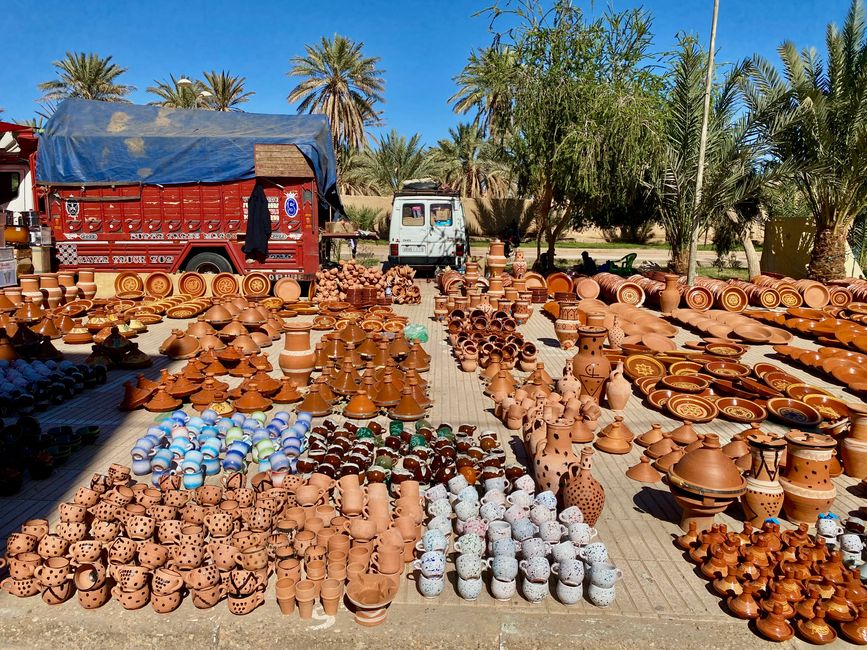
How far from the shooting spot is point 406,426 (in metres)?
6.49

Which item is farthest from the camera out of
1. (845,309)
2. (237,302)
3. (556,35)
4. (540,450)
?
(556,35)

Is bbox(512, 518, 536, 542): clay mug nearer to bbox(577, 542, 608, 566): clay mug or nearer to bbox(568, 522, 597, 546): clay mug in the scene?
bbox(568, 522, 597, 546): clay mug

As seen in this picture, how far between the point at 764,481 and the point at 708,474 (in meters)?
0.53

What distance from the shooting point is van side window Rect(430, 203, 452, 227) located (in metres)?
16.3

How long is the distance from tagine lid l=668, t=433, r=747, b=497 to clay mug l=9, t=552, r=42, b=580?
4.22 m

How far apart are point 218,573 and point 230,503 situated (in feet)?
2.01

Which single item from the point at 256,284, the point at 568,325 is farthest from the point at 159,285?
the point at 568,325

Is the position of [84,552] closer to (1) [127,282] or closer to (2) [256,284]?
(2) [256,284]

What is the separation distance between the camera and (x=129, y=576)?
3580mm

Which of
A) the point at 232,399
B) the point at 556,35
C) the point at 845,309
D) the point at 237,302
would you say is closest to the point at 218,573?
the point at 232,399

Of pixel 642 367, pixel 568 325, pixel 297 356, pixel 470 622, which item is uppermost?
pixel 568 325

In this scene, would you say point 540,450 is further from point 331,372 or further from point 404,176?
point 404,176

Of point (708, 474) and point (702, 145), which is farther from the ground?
point (702, 145)

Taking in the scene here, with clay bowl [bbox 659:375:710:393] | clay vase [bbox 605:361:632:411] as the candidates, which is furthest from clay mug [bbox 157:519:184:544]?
clay bowl [bbox 659:375:710:393]
